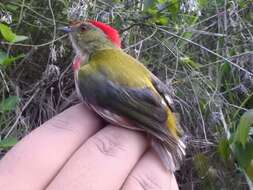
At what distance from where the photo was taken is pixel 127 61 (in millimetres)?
1624

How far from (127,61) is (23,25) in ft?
2.51

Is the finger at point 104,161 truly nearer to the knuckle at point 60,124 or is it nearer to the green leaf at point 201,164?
the knuckle at point 60,124

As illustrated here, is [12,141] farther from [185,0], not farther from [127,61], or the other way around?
[185,0]

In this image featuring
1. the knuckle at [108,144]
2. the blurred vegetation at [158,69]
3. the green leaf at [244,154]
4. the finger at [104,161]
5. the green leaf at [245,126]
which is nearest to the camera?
the finger at [104,161]

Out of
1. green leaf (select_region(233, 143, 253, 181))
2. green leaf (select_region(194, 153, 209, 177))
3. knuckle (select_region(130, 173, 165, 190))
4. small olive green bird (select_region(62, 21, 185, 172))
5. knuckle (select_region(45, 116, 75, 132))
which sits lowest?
green leaf (select_region(194, 153, 209, 177))

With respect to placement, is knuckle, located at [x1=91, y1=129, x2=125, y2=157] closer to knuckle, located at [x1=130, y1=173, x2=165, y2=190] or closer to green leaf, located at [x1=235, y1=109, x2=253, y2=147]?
knuckle, located at [x1=130, y1=173, x2=165, y2=190]

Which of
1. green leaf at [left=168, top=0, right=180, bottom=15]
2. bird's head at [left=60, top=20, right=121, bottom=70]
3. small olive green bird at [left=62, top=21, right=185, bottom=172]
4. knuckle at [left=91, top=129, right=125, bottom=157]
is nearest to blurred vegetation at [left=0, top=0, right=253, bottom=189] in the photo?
green leaf at [left=168, top=0, right=180, bottom=15]

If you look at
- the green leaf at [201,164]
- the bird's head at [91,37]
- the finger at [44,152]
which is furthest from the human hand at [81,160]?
the green leaf at [201,164]

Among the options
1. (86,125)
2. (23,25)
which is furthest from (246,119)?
(23,25)

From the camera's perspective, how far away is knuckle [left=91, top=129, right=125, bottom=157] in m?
1.33

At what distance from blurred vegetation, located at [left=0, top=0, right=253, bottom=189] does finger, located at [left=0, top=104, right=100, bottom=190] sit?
640 mm

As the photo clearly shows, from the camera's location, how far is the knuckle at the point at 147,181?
131 cm

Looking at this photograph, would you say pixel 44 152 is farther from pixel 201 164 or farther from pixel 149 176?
pixel 201 164

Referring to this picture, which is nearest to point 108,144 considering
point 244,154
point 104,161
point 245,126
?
point 104,161
